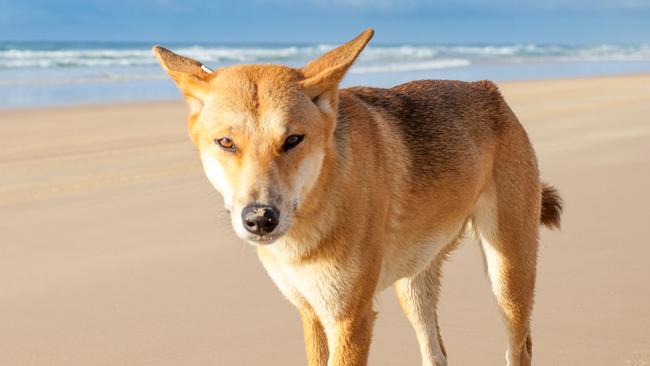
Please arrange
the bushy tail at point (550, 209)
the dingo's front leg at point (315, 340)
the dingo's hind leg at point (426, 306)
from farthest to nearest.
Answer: the bushy tail at point (550, 209) → the dingo's hind leg at point (426, 306) → the dingo's front leg at point (315, 340)

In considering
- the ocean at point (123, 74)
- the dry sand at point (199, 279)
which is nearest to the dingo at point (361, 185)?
the dry sand at point (199, 279)

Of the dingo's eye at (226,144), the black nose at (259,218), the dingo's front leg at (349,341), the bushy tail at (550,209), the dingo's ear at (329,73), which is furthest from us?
the bushy tail at (550,209)

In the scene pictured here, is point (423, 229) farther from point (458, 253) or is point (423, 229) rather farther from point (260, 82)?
point (458, 253)

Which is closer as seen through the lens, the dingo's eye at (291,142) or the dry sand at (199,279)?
the dingo's eye at (291,142)

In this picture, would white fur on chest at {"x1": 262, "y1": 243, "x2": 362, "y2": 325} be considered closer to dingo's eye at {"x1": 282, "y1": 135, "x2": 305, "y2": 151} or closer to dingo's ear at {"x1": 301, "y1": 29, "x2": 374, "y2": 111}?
dingo's eye at {"x1": 282, "y1": 135, "x2": 305, "y2": 151}

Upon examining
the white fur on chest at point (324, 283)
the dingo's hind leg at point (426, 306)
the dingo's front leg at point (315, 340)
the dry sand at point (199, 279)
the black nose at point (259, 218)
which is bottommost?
the dry sand at point (199, 279)

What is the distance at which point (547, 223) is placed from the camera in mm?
4922

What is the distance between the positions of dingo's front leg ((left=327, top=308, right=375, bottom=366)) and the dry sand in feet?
4.02

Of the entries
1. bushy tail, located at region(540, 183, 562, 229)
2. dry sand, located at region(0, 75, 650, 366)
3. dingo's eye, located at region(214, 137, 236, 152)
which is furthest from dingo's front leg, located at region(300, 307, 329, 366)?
bushy tail, located at region(540, 183, 562, 229)

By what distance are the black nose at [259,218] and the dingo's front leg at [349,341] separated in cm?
70

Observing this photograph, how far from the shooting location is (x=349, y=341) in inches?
141

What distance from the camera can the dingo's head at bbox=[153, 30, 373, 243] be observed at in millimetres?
3127

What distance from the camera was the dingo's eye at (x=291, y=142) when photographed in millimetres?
3270

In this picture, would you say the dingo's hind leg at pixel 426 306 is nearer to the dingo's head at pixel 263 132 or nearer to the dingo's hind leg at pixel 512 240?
the dingo's hind leg at pixel 512 240
